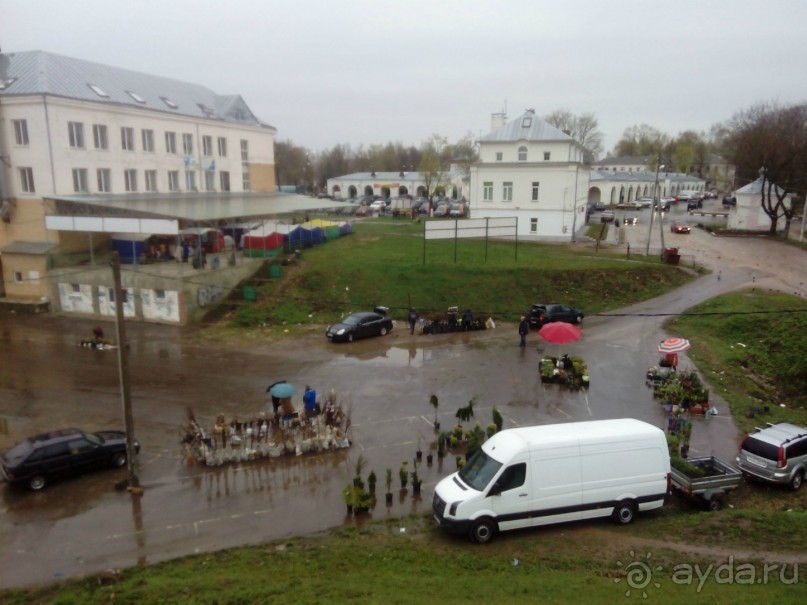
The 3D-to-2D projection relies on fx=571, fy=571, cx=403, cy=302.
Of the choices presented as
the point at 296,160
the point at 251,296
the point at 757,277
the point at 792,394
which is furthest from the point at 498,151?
the point at 296,160

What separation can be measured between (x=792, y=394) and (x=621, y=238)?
99.4 feet

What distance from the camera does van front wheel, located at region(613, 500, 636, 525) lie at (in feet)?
39.2

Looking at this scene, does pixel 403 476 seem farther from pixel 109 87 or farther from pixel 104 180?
pixel 109 87

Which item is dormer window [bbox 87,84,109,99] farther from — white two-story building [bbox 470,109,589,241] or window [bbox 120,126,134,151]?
white two-story building [bbox 470,109,589,241]

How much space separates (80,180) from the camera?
116 ft

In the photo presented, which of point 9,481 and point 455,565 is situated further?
point 9,481

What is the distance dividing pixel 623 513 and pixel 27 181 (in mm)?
36422

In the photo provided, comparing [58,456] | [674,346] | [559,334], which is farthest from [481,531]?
[674,346]

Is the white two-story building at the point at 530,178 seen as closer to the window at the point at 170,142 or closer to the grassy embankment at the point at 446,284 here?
the grassy embankment at the point at 446,284

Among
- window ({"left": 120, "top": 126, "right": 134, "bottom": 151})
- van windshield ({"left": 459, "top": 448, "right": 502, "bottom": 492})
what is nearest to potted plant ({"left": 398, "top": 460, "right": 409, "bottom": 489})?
van windshield ({"left": 459, "top": 448, "right": 502, "bottom": 492})

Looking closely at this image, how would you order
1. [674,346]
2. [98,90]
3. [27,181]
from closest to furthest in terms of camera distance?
1. [674,346]
2. [27,181]
3. [98,90]

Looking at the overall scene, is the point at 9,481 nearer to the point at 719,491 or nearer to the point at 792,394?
the point at 719,491

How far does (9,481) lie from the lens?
13.6m

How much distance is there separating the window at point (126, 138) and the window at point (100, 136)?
56.6 inches
